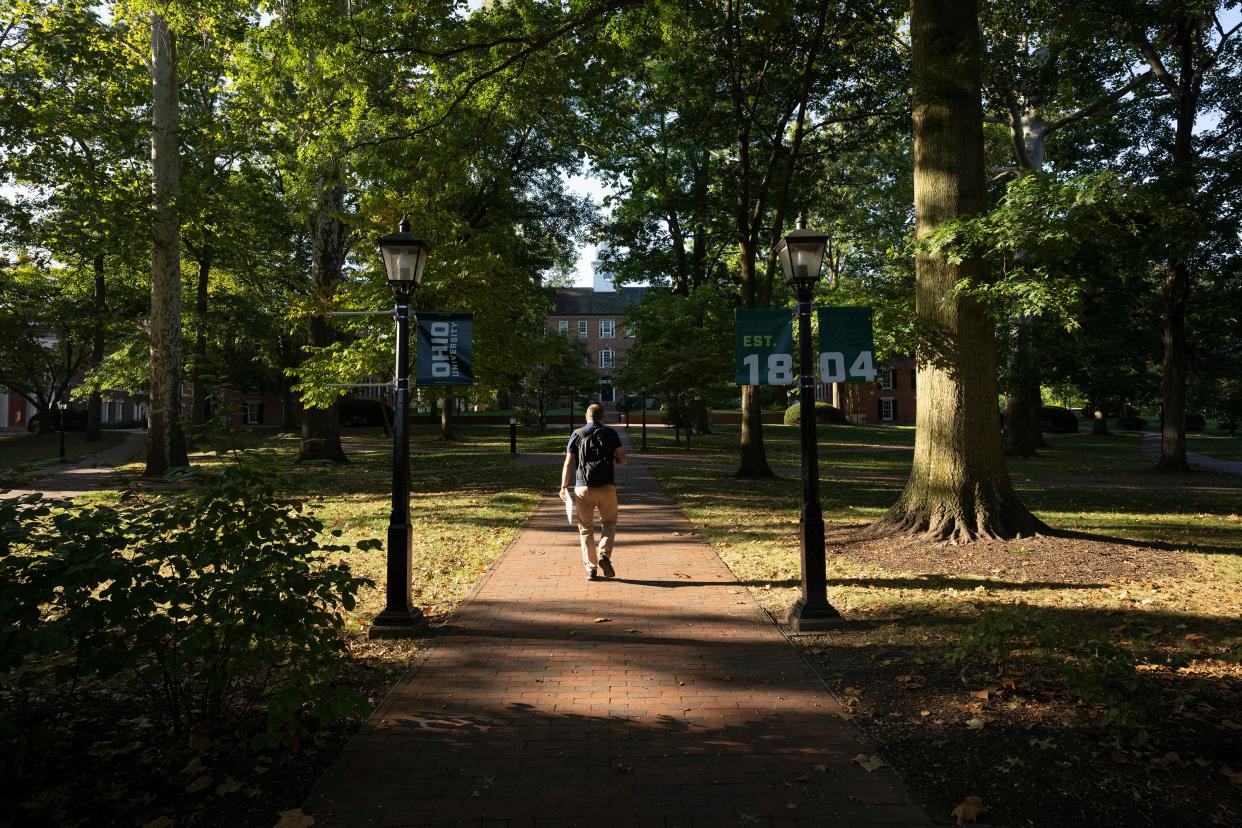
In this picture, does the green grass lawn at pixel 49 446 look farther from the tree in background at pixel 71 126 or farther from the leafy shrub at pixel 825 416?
the leafy shrub at pixel 825 416

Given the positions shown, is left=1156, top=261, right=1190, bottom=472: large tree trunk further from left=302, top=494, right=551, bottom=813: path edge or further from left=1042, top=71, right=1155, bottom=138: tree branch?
left=302, top=494, right=551, bottom=813: path edge

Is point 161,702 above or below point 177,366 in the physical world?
below

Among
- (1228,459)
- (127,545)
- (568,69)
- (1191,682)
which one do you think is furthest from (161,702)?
(1228,459)

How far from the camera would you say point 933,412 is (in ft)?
26.9

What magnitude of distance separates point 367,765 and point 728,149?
16920 millimetres

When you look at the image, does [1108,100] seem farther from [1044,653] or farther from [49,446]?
[49,446]

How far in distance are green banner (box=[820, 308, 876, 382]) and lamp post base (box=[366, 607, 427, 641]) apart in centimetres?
392

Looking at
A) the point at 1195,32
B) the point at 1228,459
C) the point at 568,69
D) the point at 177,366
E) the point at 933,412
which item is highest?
the point at 1195,32

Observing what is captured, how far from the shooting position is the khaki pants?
7.25 metres

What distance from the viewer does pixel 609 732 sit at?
12.5ft

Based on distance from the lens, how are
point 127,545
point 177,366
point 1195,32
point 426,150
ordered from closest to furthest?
1. point 127,545
2. point 426,150
3. point 1195,32
4. point 177,366

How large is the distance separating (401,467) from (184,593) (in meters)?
2.61

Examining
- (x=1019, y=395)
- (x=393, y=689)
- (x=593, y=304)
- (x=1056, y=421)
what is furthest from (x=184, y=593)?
(x=593, y=304)

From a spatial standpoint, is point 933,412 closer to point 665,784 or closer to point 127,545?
point 665,784
